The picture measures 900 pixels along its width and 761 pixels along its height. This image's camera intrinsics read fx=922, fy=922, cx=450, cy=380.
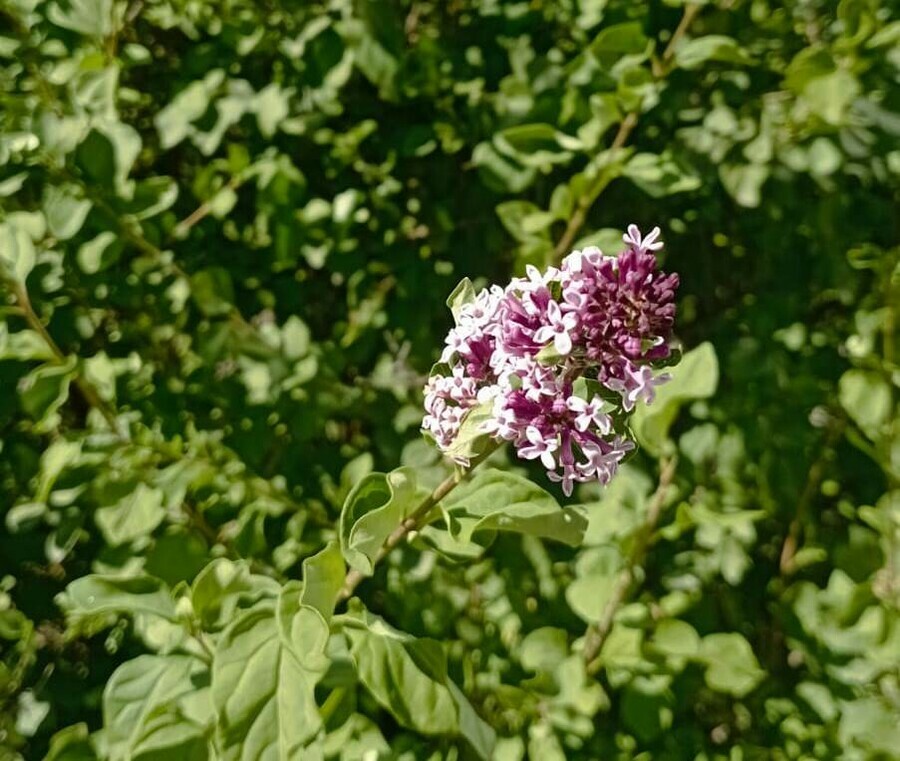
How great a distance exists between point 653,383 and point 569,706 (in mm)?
732

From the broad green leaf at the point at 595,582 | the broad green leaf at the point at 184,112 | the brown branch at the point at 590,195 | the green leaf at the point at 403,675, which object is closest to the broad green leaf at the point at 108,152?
the broad green leaf at the point at 184,112

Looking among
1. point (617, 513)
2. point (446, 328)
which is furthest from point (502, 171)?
point (617, 513)

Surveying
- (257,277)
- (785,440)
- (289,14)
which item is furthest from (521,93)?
(785,440)

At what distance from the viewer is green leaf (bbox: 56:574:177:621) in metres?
1.10

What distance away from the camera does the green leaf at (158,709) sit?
1.07m

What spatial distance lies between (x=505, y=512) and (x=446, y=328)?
3.03 feet

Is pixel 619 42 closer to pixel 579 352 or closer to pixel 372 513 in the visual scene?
pixel 579 352

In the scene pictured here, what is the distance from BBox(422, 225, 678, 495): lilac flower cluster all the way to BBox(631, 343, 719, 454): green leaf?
454mm

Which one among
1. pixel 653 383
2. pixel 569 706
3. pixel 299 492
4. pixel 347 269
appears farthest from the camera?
pixel 347 269

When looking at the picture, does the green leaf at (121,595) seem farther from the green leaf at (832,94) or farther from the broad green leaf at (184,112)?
the green leaf at (832,94)

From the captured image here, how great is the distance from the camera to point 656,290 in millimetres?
942

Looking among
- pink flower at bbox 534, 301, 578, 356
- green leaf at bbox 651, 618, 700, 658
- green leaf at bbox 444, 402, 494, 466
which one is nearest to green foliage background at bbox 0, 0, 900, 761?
green leaf at bbox 651, 618, 700, 658

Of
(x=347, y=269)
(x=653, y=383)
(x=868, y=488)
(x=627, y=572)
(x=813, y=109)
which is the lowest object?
(x=868, y=488)

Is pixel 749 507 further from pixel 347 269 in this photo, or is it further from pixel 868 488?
pixel 347 269
